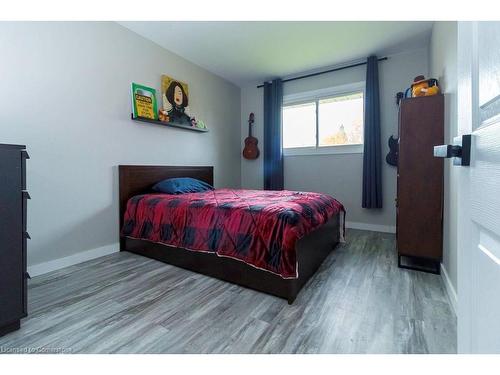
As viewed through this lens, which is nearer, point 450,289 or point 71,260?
point 450,289

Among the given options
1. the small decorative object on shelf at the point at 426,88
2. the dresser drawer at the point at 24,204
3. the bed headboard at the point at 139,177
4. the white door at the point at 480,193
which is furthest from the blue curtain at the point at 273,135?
the white door at the point at 480,193

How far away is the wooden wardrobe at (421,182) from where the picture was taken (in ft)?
6.30

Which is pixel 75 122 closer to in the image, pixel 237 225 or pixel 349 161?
pixel 237 225

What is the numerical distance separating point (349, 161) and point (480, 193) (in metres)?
3.28

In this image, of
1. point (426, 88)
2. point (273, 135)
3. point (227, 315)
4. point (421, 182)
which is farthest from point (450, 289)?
point (273, 135)

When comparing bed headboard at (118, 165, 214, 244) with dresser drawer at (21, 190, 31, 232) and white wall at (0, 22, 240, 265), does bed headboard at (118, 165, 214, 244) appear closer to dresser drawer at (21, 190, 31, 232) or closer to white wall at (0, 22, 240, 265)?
white wall at (0, 22, 240, 265)

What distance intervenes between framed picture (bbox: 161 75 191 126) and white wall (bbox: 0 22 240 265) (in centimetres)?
12

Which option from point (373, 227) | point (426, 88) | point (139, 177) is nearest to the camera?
point (426, 88)

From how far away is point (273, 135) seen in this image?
403 centimetres

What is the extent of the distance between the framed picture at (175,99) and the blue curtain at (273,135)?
1.40 meters

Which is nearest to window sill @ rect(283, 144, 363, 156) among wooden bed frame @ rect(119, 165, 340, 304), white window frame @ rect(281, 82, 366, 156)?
white window frame @ rect(281, 82, 366, 156)

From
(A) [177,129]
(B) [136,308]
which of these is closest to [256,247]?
(B) [136,308]

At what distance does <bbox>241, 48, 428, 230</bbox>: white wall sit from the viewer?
3.22m

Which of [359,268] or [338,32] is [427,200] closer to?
[359,268]
